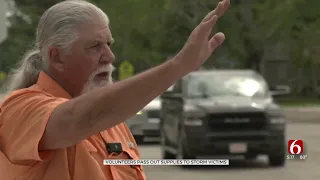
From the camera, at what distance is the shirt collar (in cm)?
193

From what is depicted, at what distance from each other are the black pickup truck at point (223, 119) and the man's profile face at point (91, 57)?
272 inches

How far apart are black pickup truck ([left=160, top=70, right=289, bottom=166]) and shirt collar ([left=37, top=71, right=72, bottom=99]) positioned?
22.6 ft

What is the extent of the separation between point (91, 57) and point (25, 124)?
0.24 m

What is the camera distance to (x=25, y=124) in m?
1.79

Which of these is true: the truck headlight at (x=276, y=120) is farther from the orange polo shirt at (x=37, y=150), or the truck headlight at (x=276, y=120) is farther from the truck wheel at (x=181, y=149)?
the orange polo shirt at (x=37, y=150)

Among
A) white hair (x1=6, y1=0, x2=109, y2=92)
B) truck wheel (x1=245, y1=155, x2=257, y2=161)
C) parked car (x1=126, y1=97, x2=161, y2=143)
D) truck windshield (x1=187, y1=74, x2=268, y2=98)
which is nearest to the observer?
white hair (x1=6, y1=0, x2=109, y2=92)

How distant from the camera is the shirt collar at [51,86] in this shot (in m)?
1.93

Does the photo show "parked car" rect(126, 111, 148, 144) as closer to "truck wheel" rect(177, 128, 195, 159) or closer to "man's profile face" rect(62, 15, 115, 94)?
"truck wheel" rect(177, 128, 195, 159)

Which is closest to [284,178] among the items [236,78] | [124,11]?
[236,78]

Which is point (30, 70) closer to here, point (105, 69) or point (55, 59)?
point (55, 59)

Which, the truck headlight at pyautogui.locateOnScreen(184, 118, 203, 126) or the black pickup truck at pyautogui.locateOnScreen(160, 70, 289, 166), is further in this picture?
the truck headlight at pyautogui.locateOnScreen(184, 118, 203, 126)

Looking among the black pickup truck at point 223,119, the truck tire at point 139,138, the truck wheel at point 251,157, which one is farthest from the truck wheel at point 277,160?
the truck tire at point 139,138

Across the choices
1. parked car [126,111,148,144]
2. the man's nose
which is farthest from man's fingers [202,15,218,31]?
parked car [126,111,148,144]

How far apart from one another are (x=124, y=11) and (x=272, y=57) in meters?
13.2
